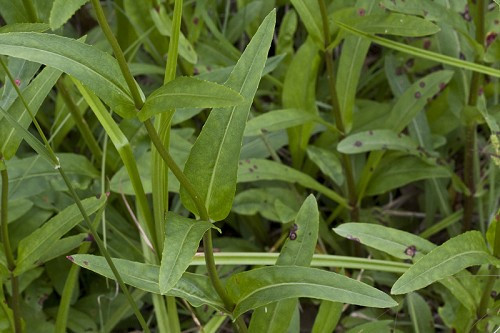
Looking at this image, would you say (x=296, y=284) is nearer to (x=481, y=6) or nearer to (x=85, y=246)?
(x=85, y=246)

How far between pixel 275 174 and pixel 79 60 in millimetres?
836

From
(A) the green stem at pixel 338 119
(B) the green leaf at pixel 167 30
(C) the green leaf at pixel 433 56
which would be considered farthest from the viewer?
(B) the green leaf at pixel 167 30

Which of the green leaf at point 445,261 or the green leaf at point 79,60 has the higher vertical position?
the green leaf at point 79,60

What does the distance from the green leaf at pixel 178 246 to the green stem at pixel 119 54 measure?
0.62 ft

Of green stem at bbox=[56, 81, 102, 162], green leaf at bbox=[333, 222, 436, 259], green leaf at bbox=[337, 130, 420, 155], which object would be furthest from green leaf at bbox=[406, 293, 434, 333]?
green stem at bbox=[56, 81, 102, 162]

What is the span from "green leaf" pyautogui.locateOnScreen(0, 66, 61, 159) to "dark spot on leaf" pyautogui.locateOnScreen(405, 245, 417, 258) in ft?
2.52

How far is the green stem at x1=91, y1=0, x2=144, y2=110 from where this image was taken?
0.95 metres

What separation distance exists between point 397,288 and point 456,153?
105cm

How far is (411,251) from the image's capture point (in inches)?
56.5

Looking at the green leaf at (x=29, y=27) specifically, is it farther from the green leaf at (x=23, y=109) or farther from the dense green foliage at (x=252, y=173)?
the green leaf at (x=23, y=109)

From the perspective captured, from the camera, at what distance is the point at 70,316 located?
5.98 ft

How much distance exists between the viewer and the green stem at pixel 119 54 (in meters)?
0.95

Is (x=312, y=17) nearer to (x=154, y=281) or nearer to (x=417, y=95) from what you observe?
(x=417, y=95)

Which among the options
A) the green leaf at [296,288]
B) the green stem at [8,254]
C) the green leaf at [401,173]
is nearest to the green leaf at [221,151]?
the green leaf at [296,288]
